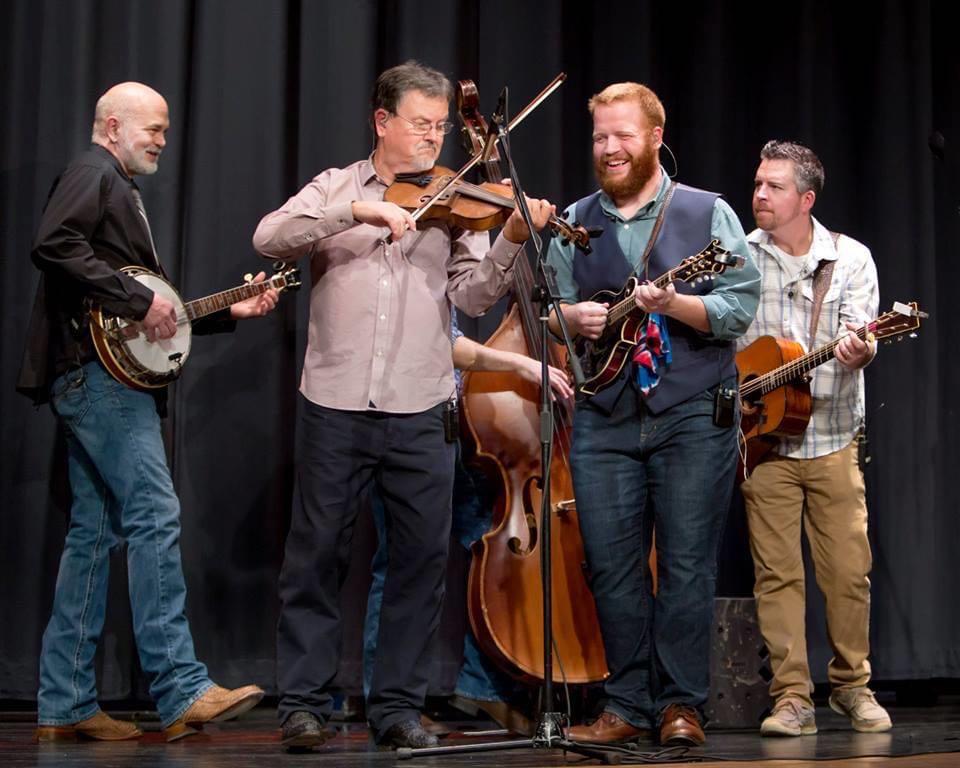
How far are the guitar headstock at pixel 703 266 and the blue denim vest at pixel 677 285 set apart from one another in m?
0.13

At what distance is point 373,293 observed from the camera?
12.0 ft

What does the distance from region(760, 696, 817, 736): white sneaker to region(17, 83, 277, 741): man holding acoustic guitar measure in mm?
1535

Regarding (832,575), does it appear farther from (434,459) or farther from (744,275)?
(434,459)

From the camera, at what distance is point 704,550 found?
3.64m

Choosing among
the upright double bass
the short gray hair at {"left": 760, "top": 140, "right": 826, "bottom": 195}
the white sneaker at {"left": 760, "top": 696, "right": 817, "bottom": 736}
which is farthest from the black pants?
the short gray hair at {"left": 760, "top": 140, "right": 826, "bottom": 195}

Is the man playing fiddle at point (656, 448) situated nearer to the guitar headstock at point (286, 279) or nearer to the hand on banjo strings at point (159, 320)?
the guitar headstock at point (286, 279)

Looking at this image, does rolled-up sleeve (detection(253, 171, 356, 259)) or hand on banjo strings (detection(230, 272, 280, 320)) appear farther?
hand on banjo strings (detection(230, 272, 280, 320))

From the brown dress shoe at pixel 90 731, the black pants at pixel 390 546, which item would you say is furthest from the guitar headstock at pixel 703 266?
the brown dress shoe at pixel 90 731

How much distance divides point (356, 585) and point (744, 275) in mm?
1831

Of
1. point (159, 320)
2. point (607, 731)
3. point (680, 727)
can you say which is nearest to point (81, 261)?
point (159, 320)

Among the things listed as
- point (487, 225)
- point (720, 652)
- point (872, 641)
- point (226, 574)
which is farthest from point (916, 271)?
point (226, 574)

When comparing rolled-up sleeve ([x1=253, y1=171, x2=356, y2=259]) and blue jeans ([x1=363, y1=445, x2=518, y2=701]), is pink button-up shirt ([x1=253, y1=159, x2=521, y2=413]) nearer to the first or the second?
rolled-up sleeve ([x1=253, y1=171, x2=356, y2=259])

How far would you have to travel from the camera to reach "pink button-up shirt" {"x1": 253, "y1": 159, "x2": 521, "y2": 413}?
142 inches

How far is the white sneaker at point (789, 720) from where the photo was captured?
4.00m
